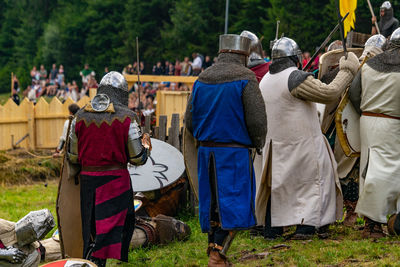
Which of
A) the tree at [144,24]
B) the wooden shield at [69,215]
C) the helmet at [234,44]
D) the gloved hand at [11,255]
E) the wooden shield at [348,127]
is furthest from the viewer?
the tree at [144,24]

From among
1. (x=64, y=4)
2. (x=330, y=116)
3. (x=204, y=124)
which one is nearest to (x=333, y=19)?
(x=330, y=116)

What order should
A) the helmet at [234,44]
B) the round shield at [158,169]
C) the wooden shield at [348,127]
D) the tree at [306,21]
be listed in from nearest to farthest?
the helmet at [234,44] → the wooden shield at [348,127] → the round shield at [158,169] → the tree at [306,21]

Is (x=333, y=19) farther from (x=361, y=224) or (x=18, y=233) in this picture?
(x=18, y=233)

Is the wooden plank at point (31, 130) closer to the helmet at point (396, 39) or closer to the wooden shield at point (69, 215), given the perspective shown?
the wooden shield at point (69, 215)

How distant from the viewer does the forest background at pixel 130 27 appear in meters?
25.7

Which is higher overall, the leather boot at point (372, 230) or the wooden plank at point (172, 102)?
the leather boot at point (372, 230)

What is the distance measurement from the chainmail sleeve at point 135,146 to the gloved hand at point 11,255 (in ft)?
3.78

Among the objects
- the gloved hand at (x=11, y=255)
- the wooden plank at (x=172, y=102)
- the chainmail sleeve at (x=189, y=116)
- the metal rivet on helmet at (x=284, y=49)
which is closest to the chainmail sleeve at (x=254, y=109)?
the chainmail sleeve at (x=189, y=116)

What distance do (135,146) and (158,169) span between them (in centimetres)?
202

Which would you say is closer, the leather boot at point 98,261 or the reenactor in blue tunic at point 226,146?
the reenactor in blue tunic at point 226,146

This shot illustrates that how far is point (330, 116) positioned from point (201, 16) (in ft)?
98.1

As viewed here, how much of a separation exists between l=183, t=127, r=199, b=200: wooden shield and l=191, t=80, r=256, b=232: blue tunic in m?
0.43

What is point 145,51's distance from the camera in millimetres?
40219

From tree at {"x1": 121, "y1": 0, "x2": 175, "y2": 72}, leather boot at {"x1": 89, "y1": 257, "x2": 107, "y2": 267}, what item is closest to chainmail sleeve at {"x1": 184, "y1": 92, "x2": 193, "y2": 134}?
leather boot at {"x1": 89, "y1": 257, "x2": 107, "y2": 267}
